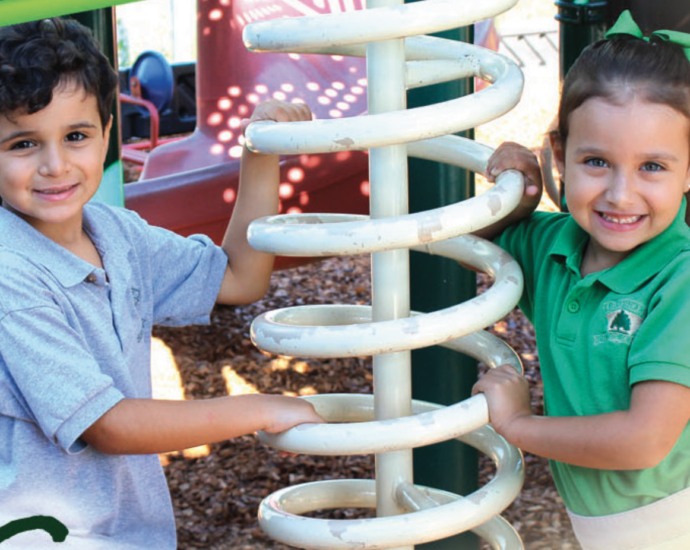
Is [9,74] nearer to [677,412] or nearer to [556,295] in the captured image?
[556,295]

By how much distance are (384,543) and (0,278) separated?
0.73 meters

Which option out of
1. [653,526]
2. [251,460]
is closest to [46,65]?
[653,526]

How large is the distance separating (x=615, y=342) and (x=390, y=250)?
396mm

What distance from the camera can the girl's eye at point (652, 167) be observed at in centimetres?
167

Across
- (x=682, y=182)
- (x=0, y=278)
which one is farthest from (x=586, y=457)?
(x=0, y=278)

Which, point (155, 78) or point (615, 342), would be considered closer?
point (615, 342)

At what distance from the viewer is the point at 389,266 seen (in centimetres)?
160

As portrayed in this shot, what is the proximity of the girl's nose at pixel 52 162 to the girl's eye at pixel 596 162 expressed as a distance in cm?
84

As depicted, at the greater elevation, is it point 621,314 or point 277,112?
point 277,112

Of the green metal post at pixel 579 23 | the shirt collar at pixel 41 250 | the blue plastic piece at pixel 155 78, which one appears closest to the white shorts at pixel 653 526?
the shirt collar at pixel 41 250

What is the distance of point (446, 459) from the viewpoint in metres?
2.47

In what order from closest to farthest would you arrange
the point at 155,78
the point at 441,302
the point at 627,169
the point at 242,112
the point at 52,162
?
the point at 627,169
the point at 52,162
the point at 441,302
the point at 242,112
the point at 155,78

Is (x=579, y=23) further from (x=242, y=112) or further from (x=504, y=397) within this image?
(x=242, y=112)

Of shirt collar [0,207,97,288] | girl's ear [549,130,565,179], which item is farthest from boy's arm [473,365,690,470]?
shirt collar [0,207,97,288]
